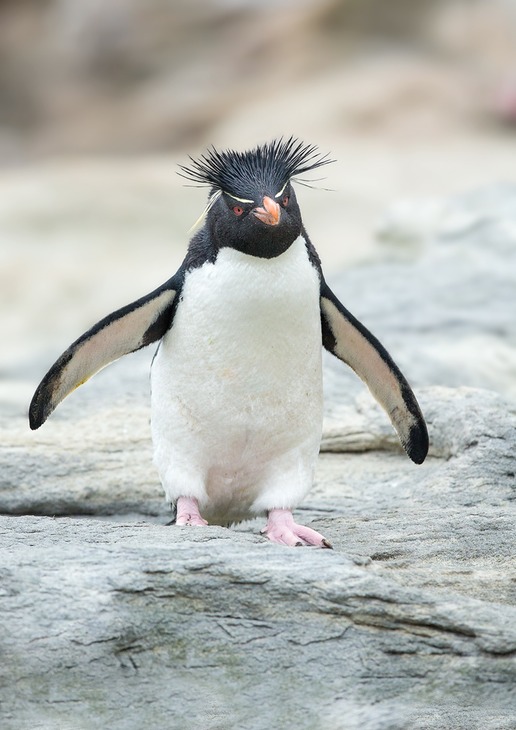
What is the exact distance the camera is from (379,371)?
3695 millimetres

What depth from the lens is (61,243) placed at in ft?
32.4

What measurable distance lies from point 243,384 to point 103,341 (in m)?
0.47

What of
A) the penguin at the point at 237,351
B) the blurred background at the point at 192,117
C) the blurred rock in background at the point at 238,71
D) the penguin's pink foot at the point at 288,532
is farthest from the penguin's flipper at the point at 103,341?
the blurred rock in background at the point at 238,71

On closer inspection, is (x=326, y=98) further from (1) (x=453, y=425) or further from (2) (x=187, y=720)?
(2) (x=187, y=720)

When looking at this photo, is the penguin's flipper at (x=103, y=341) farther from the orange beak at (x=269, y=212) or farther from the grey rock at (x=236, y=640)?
the grey rock at (x=236, y=640)

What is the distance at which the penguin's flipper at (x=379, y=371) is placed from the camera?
3645mm

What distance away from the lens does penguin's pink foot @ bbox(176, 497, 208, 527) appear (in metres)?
3.33

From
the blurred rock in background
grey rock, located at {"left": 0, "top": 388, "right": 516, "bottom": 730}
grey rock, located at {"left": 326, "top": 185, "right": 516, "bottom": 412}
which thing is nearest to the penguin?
grey rock, located at {"left": 0, "top": 388, "right": 516, "bottom": 730}

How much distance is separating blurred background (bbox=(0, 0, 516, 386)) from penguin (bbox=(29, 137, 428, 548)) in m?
3.64

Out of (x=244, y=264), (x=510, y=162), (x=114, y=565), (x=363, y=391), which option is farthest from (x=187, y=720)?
(x=510, y=162)

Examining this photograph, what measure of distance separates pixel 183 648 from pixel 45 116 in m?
13.9

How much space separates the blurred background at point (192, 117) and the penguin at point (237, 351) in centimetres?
364

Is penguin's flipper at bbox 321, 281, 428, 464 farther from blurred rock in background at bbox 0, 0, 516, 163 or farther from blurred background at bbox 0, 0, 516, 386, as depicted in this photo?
blurred rock in background at bbox 0, 0, 516, 163

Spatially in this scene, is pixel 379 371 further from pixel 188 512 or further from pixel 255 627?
pixel 255 627
